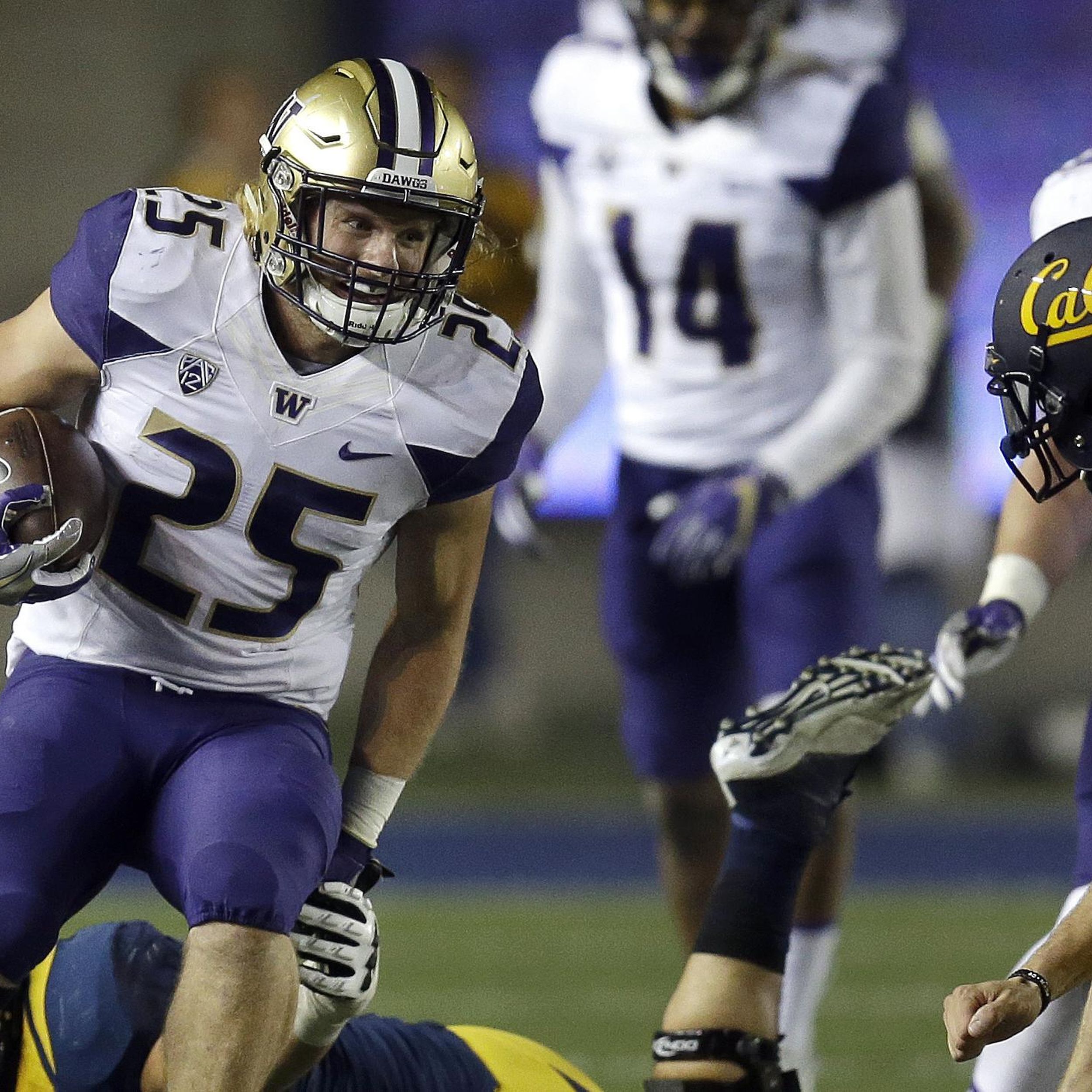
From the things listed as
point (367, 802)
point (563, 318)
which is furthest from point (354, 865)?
point (563, 318)

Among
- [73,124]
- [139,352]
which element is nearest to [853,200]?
[139,352]

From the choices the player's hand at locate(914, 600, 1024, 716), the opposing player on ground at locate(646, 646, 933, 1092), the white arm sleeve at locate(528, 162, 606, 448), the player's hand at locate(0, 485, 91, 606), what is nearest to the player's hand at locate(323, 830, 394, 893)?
the opposing player on ground at locate(646, 646, 933, 1092)

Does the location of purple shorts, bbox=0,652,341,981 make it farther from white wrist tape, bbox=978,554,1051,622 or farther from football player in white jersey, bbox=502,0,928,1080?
football player in white jersey, bbox=502,0,928,1080

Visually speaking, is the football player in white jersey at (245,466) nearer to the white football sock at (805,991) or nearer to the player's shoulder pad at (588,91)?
the white football sock at (805,991)

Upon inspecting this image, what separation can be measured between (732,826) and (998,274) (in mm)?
5822

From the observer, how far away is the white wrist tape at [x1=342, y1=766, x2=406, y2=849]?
2.67 m

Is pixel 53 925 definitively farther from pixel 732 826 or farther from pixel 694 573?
pixel 694 573

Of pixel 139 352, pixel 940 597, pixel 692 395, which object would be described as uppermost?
pixel 139 352

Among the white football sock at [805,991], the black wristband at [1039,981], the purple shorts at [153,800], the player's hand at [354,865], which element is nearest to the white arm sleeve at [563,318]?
the white football sock at [805,991]

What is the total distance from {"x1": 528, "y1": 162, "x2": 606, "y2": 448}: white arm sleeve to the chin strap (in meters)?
1.65

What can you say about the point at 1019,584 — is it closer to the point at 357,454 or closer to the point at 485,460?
the point at 485,460

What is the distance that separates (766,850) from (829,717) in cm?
21

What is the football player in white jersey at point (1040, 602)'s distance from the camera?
7.81 feet

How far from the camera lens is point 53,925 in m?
2.36
